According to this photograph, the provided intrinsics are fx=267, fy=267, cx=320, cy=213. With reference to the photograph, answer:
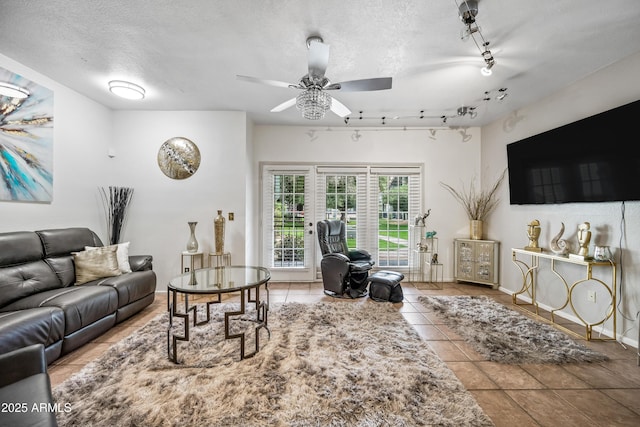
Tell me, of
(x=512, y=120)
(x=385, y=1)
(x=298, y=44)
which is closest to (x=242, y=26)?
(x=298, y=44)

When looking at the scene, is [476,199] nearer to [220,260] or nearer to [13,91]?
[220,260]

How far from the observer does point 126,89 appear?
10.1 ft

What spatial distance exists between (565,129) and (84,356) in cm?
536

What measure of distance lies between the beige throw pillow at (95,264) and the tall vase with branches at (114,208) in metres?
0.82

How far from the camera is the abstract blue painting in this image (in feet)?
8.47

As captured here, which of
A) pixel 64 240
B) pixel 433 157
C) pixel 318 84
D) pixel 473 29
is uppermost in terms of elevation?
pixel 473 29

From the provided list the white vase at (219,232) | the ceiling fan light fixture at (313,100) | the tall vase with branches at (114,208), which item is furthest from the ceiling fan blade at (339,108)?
the tall vase with branches at (114,208)

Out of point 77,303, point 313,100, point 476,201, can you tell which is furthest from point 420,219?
point 77,303

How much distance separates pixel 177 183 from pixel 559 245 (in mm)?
5104

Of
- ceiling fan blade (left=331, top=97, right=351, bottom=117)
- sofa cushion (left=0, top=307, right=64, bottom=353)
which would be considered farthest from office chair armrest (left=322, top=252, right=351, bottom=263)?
sofa cushion (left=0, top=307, right=64, bottom=353)

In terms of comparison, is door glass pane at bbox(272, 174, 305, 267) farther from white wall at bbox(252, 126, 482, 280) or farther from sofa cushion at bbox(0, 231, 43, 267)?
sofa cushion at bbox(0, 231, 43, 267)

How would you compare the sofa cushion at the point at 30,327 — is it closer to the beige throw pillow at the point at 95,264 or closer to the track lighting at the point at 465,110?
the beige throw pillow at the point at 95,264

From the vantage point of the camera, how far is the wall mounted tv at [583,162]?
2463 mm

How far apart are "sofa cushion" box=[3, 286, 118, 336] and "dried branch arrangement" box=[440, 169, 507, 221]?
16.5 ft
